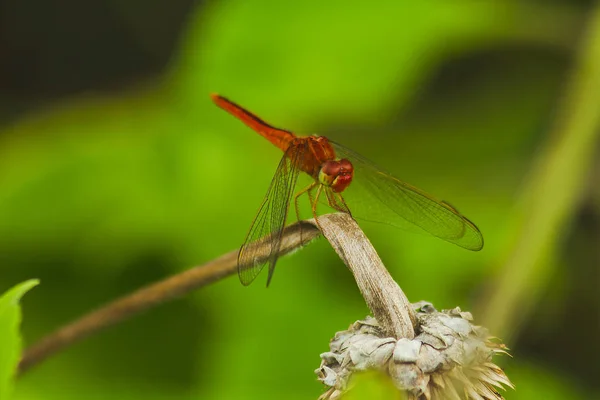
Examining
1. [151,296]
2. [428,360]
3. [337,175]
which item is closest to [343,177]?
[337,175]

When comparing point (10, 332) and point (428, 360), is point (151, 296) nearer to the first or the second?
point (10, 332)

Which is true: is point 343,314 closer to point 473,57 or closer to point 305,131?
point 305,131

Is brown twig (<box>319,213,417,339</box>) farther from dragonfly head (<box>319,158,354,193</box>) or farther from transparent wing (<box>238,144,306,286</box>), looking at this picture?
dragonfly head (<box>319,158,354,193</box>)

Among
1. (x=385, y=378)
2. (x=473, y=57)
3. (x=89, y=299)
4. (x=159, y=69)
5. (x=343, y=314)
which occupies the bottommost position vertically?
(x=89, y=299)

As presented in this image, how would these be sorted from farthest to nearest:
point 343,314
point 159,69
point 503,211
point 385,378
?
point 159,69 → point 503,211 → point 343,314 → point 385,378

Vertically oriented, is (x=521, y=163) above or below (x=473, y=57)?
below

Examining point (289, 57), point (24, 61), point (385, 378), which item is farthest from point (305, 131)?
point (385, 378)
